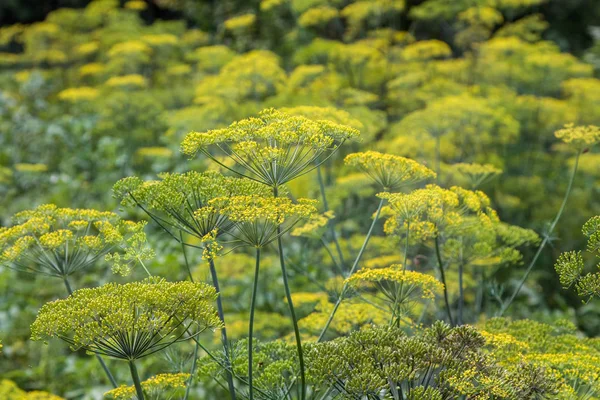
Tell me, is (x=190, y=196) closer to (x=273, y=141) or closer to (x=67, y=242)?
(x=273, y=141)

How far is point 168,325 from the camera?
8.30 feet

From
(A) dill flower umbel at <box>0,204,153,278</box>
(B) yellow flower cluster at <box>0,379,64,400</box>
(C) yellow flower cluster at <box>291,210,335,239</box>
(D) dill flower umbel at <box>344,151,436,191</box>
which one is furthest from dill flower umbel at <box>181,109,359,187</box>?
(B) yellow flower cluster at <box>0,379,64,400</box>

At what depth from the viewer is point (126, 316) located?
2389 millimetres

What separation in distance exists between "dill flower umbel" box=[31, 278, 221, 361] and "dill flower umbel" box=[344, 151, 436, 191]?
1087 mm

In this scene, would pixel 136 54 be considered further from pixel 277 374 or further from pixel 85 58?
pixel 277 374

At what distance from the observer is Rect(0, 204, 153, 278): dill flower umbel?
2.97 m

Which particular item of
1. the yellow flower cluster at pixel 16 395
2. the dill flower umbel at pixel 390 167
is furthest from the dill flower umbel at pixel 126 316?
the yellow flower cluster at pixel 16 395

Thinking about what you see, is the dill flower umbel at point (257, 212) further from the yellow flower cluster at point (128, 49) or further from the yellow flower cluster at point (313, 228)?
the yellow flower cluster at point (128, 49)

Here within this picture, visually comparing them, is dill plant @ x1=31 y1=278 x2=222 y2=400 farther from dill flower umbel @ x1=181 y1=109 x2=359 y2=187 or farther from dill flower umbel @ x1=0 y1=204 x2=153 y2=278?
dill flower umbel @ x1=181 y1=109 x2=359 y2=187

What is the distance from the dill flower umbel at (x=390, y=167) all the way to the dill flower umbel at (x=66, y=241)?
1117mm

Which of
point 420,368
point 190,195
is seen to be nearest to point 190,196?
point 190,195

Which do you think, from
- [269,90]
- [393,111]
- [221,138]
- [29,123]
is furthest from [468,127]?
[29,123]

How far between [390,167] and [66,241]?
1631mm

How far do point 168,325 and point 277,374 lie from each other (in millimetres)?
591
